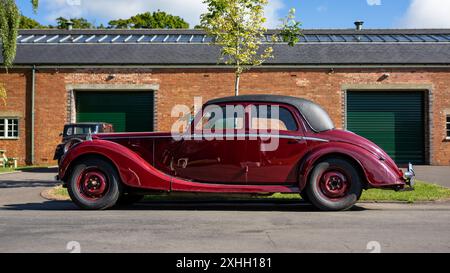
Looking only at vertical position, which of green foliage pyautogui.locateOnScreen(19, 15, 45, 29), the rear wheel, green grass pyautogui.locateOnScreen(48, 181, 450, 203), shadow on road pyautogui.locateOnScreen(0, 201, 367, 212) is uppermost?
green foliage pyautogui.locateOnScreen(19, 15, 45, 29)

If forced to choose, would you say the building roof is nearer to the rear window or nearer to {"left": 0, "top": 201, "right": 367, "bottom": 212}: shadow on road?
the rear window

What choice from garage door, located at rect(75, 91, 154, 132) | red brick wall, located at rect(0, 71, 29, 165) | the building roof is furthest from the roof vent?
red brick wall, located at rect(0, 71, 29, 165)

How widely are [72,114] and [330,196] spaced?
1959 centimetres

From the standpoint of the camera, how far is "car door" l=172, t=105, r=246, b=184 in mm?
8188

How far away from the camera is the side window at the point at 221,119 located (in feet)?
27.3

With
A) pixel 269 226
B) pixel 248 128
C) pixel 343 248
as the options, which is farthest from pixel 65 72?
pixel 343 248

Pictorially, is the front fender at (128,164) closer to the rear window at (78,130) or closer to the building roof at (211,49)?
the rear window at (78,130)

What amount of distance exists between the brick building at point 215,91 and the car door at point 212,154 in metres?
17.1

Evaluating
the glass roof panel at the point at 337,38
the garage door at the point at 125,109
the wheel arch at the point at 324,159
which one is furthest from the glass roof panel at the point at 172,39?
the wheel arch at the point at 324,159

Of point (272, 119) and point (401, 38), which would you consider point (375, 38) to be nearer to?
point (401, 38)

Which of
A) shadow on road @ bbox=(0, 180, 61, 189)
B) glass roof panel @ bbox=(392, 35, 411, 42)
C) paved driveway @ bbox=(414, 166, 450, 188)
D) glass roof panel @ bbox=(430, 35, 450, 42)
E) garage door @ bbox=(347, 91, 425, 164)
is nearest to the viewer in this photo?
shadow on road @ bbox=(0, 180, 61, 189)

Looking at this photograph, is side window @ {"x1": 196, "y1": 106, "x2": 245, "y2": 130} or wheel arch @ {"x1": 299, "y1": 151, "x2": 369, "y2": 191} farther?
side window @ {"x1": 196, "y1": 106, "x2": 245, "y2": 130}

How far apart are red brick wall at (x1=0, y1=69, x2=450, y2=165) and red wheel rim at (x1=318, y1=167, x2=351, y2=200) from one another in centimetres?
1731
